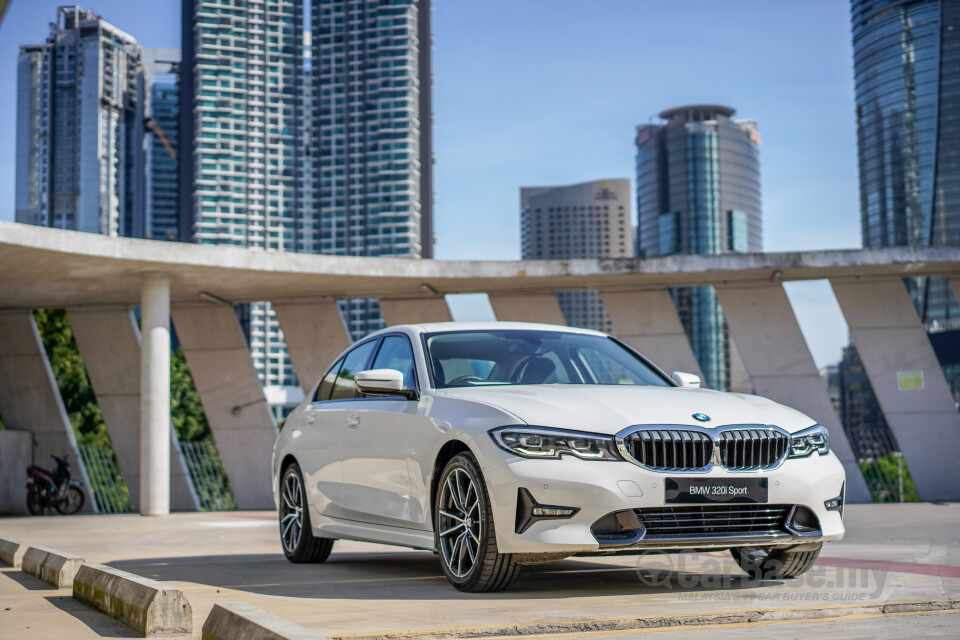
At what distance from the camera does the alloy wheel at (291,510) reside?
8383 mm

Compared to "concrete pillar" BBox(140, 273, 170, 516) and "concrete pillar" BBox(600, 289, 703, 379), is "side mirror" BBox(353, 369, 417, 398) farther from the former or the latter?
"concrete pillar" BBox(600, 289, 703, 379)

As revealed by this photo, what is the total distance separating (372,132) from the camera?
171 m

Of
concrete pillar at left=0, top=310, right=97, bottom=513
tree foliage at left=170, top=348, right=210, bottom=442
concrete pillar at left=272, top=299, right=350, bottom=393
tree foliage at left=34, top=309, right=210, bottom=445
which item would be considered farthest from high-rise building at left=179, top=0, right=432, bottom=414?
concrete pillar at left=272, top=299, right=350, bottom=393

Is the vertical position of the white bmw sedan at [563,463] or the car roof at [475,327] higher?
the car roof at [475,327]

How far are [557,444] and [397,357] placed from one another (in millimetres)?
2038

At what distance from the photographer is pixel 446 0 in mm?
159625

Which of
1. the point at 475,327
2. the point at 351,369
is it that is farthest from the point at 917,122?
the point at 475,327

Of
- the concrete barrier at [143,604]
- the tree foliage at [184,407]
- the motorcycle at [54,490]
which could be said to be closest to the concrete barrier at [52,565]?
the concrete barrier at [143,604]

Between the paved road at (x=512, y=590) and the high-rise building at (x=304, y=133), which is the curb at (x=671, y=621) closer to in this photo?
the paved road at (x=512, y=590)

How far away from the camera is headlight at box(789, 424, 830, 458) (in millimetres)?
Result: 6078

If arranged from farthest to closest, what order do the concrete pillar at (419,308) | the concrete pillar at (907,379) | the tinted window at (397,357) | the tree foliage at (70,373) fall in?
the tree foliage at (70,373)
the concrete pillar at (419,308)
the concrete pillar at (907,379)
the tinted window at (397,357)

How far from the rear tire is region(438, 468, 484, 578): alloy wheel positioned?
149 cm

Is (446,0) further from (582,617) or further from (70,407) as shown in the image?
(582,617)

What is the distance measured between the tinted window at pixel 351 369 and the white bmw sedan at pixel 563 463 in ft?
1.89
